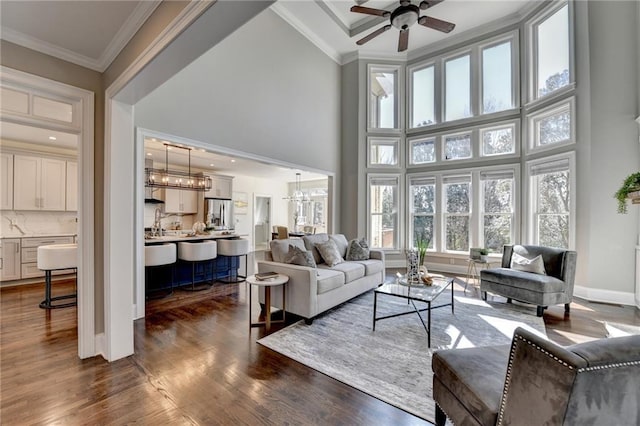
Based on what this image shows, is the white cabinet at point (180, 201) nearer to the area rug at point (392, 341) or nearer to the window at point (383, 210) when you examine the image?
the window at point (383, 210)

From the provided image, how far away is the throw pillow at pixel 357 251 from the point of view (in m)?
4.76


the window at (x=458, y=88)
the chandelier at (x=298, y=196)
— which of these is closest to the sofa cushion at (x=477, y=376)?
the window at (x=458, y=88)

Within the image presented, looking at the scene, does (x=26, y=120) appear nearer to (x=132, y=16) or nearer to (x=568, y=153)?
(x=132, y=16)

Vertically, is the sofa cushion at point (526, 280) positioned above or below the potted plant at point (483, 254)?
below

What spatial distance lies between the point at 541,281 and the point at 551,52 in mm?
4310

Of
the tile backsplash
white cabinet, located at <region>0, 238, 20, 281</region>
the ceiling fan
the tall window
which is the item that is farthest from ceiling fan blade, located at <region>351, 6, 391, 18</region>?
white cabinet, located at <region>0, 238, 20, 281</region>

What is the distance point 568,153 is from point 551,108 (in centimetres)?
94

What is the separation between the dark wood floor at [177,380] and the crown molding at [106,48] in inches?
106

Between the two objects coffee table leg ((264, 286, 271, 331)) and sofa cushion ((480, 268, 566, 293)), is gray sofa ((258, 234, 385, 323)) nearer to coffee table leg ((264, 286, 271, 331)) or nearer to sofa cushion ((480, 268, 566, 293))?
coffee table leg ((264, 286, 271, 331))

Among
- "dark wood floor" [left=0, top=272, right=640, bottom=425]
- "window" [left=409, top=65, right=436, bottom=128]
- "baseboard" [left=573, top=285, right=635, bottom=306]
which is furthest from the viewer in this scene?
"window" [left=409, top=65, right=436, bottom=128]

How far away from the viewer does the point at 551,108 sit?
16.4ft

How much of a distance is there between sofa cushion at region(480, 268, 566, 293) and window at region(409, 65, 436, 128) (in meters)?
4.04

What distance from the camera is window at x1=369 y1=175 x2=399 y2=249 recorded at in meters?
6.99

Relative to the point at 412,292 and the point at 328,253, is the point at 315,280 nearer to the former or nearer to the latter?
the point at 328,253
